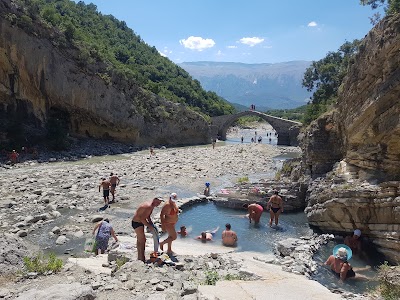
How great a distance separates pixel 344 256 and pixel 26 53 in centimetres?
3293

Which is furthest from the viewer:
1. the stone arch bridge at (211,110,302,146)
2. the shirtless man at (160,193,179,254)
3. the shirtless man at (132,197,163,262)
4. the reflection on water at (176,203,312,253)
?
the stone arch bridge at (211,110,302,146)

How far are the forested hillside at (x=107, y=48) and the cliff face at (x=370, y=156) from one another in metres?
30.6

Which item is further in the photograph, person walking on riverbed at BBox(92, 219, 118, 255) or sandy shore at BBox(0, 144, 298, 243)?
sandy shore at BBox(0, 144, 298, 243)

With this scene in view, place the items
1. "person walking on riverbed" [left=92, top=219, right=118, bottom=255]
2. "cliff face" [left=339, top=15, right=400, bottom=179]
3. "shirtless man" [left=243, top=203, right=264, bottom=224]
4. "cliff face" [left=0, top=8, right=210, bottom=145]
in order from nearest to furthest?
1. "person walking on riverbed" [left=92, top=219, right=118, bottom=255]
2. "cliff face" [left=339, top=15, right=400, bottom=179]
3. "shirtless man" [left=243, top=203, right=264, bottom=224]
4. "cliff face" [left=0, top=8, right=210, bottom=145]

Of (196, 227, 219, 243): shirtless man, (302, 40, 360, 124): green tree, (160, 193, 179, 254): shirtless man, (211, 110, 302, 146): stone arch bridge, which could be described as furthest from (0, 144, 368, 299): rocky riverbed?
(211, 110, 302, 146): stone arch bridge

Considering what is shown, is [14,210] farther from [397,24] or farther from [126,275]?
[397,24]

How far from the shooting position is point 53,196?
17.7 meters

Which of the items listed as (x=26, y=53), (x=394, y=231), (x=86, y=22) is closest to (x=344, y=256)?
(x=394, y=231)

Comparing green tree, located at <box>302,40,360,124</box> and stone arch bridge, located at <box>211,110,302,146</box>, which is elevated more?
green tree, located at <box>302,40,360,124</box>

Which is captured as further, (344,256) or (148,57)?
(148,57)

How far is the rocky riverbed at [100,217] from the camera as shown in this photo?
7.11 m

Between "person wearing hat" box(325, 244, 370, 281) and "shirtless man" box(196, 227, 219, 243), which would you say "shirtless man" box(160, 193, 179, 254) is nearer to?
"shirtless man" box(196, 227, 219, 243)

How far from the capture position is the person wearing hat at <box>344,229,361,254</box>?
1255cm

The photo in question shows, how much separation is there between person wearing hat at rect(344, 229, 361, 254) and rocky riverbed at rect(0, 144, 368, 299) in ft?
3.83
